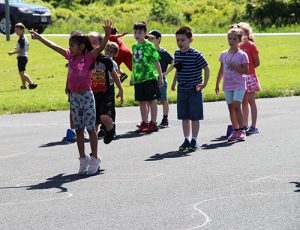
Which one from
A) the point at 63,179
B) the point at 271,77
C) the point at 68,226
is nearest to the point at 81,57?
the point at 63,179

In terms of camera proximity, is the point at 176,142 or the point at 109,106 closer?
the point at 109,106

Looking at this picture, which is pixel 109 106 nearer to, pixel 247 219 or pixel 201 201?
pixel 201 201

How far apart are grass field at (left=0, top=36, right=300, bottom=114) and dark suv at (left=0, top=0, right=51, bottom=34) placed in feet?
3.58

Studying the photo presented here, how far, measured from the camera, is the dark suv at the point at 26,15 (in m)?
35.2

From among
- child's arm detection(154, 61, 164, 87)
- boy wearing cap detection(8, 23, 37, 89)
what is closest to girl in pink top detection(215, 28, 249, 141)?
child's arm detection(154, 61, 164, 87)

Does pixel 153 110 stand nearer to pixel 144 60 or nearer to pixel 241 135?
pixel 144 60

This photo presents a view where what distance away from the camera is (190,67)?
12.3 metres

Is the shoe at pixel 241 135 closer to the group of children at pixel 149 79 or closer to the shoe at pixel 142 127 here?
the group of children at pixel 149 79

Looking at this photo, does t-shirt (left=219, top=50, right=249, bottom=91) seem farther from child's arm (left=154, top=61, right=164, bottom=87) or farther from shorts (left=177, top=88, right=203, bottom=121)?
child's arm (left=154, top=61, right=164, bottom=87)

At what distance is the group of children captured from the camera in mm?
10438

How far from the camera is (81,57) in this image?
10.4 metres

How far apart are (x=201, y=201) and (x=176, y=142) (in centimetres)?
432

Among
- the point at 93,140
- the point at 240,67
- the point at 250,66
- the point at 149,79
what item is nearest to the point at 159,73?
the point at 149,79

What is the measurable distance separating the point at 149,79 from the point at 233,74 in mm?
1766
